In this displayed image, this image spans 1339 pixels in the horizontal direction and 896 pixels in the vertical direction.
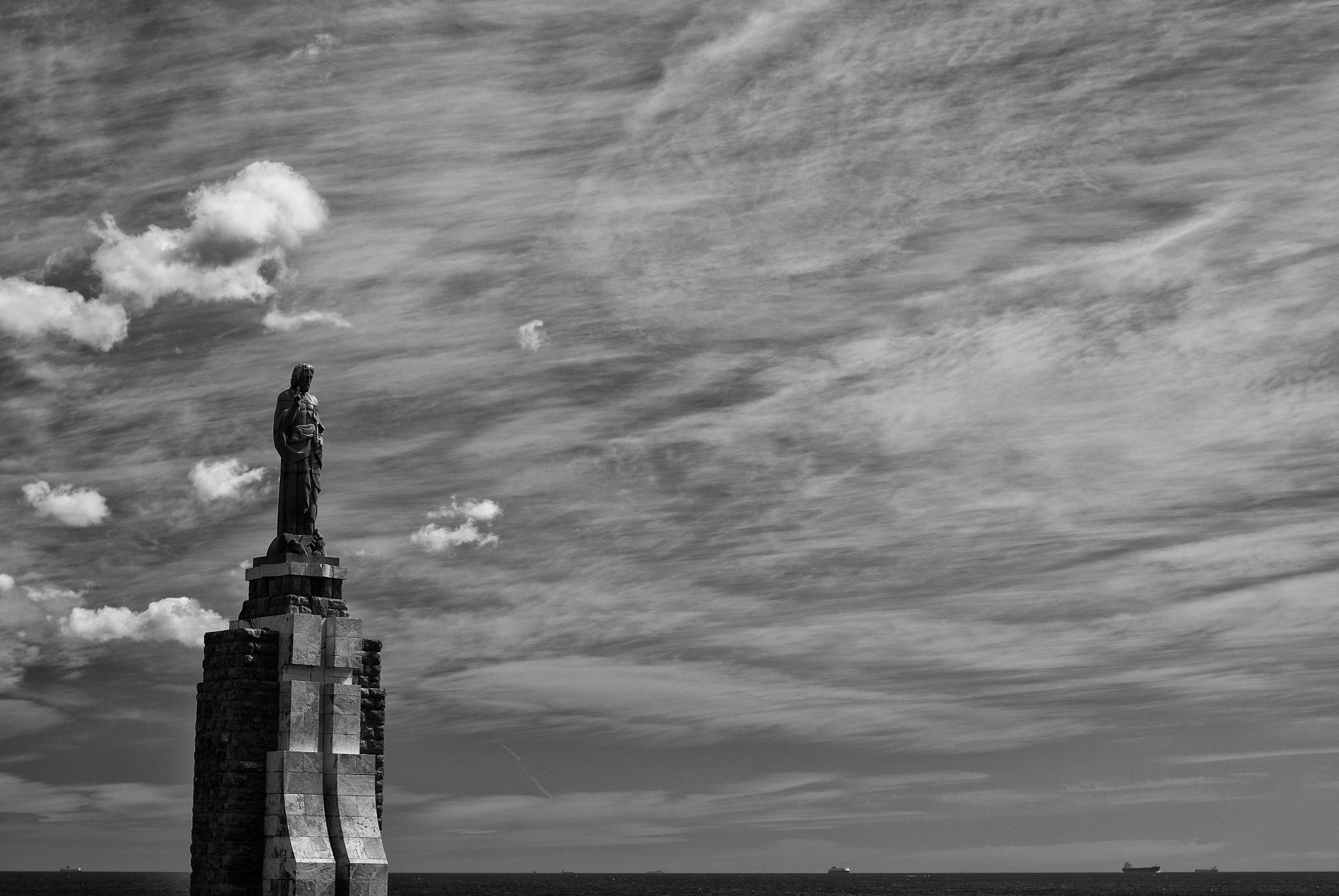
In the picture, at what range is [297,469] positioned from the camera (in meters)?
31.6

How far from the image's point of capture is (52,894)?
19112 cm

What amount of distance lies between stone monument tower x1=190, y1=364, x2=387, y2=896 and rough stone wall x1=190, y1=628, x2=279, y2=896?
1.0 inches

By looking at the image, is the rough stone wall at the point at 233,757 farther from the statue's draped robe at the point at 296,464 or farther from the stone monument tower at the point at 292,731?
the statue's draped robe at the point at 296,464

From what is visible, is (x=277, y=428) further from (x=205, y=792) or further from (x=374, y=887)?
(x=374, y=887)

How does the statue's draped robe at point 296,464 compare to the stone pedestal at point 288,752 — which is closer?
the stone pedestal at point 288,752

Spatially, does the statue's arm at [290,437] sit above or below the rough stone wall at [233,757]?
above

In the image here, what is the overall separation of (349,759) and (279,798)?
1.67 meters

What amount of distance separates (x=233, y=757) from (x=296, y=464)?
5.96 metres

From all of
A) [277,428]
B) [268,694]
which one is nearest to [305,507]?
[277,428]

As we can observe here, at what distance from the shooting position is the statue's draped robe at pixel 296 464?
1239 inches

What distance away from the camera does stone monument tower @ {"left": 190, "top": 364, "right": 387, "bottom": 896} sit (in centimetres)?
2912

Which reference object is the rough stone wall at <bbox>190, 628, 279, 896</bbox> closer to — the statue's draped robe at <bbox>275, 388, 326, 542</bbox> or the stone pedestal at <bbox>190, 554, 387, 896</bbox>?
the stone pedestal at <bbox>190, 554, 387, 896</bbox>

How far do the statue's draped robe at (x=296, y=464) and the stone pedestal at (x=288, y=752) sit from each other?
0.81 metres

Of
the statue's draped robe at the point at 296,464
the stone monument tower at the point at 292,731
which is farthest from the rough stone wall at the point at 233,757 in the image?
the statue's draped robe at the point at 296,464
